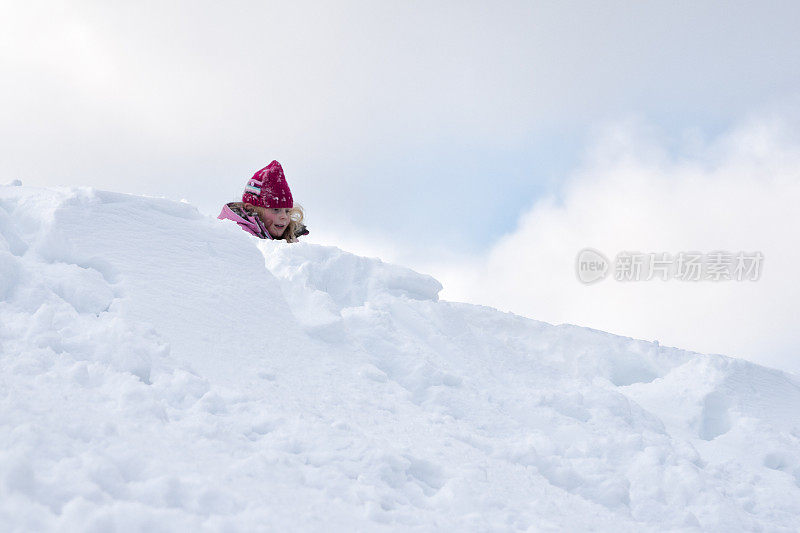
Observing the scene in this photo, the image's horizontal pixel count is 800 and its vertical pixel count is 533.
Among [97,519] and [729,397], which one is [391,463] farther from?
[729,397]

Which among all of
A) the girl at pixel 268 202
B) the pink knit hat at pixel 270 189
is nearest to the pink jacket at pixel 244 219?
the girl at pixel 268 202

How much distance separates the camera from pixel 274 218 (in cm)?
752

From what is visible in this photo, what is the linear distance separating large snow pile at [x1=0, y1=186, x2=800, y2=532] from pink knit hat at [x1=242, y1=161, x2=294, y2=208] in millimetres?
2207

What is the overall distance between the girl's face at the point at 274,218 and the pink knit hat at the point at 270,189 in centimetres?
Result: 7

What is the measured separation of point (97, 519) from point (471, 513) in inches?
63.7

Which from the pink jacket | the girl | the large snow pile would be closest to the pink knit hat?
the girl

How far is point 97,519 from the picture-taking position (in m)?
2.19

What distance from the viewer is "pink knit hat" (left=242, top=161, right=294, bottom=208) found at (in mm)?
7469

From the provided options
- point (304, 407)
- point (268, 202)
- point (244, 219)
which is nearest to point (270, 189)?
point (268, 202)

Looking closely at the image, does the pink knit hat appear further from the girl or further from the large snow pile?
the large snow pile

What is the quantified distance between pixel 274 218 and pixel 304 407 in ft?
14.5

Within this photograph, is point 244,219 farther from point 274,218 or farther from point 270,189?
point 270,189

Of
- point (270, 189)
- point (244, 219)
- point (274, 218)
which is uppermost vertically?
point (270, 189)

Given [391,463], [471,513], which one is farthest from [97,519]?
[471,513]
